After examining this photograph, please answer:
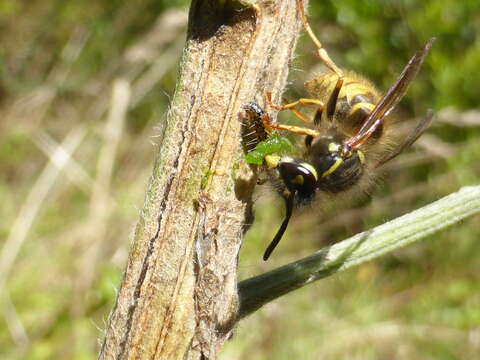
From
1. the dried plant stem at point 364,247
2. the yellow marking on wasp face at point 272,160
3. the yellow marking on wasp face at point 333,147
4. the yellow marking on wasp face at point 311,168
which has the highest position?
the yellow marking on wasp face at point 272,160

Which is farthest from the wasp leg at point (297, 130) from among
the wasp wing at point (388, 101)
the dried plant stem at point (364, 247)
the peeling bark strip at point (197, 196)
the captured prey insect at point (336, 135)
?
the dried plant stem at point (364, 247)

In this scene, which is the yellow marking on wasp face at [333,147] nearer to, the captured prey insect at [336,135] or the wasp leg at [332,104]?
the captured prey insect at [336,135]

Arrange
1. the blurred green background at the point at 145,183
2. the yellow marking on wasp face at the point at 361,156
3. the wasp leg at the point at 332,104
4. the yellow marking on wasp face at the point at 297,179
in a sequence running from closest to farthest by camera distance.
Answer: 1. the yellow marking on wasp face at the point at 297,179
2. the yellow marking on wasp face at the point at 361,156
3. the wasp leg at the point at 332,104
4. the blurred green background at the point at 145,183

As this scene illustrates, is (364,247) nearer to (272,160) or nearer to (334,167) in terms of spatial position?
(272,160)

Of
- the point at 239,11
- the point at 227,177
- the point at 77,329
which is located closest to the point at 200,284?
the point at 227,177

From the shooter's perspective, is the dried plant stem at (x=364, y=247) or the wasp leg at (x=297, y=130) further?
the wasp leg at (x=297, y=130)

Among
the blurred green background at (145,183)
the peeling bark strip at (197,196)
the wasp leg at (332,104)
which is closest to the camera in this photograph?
the peeling bark strip at (197,196)
